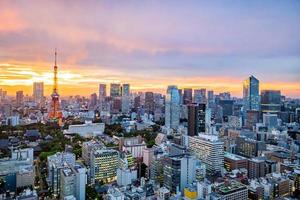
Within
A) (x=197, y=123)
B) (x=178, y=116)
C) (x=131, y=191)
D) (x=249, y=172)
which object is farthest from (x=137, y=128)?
(x=131, y=191)

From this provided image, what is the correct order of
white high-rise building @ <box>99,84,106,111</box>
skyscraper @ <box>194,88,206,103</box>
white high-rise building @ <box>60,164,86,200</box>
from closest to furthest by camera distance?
1. white high-rise building @ <box>60,164,86,200</box>
2. skyscraper @ <box>194,88,206,103</box>
3. white high-rise building @ <box>99,84,106,111</box>

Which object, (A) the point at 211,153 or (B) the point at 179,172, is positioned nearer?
(B) the point at 179,172

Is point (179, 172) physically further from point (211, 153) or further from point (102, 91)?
point (102, 91)

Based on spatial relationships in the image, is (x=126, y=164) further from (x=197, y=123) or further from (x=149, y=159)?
(x=197, y=123)

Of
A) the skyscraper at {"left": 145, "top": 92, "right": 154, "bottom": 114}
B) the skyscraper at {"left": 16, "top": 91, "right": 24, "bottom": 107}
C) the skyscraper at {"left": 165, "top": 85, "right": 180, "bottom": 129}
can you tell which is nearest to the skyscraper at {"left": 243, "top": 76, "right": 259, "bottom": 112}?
the skyscraper at {"left": 165, "top": 85, "right": 180, "bottom": 129}

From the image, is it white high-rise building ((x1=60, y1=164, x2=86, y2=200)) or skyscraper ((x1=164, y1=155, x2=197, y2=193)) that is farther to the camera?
skyscraper ((x1=164, y1=155, x2=197, y2=193))

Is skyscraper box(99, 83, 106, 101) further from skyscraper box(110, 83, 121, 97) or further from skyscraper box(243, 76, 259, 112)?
skyscraper box(243, 76, 259, 112)

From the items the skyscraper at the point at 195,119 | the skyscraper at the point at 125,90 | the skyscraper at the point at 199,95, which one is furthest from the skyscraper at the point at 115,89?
the skyscraper at the point at 195,119

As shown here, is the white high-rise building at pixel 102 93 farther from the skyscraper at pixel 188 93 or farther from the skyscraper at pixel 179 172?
the skyscraper at pixel 179 172

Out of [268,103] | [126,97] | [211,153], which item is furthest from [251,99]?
[211,153]
